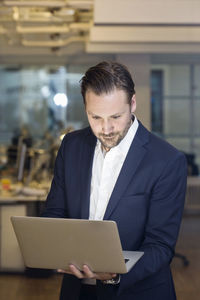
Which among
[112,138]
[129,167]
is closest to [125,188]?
[129,167]

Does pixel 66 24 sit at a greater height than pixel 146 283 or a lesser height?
greater

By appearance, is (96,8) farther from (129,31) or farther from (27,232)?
(27,232)

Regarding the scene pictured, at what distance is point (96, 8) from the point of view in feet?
17.7

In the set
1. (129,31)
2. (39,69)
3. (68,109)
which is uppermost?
(129,31)

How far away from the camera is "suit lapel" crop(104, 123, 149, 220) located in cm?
211

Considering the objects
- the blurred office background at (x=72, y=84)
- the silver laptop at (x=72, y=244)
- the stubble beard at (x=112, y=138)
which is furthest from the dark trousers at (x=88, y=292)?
the blurred office background at (x=72, y=84)

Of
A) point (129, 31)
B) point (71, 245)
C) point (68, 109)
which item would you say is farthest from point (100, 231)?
point (68, 109)

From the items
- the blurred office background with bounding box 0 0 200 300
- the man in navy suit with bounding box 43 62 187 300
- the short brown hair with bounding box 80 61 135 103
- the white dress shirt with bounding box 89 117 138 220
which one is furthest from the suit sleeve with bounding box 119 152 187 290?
the blurred office background with bounding box 0 0 200 300

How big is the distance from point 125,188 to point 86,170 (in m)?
0.19

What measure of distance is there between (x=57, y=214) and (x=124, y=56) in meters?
10.0

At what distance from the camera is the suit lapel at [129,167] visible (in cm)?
211

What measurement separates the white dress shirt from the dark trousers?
0.79 ft

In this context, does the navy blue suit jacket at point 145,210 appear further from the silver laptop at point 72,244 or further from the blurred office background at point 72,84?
the blurred office background at point 72,84

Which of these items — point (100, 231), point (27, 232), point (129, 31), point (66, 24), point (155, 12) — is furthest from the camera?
point (66, 24)
